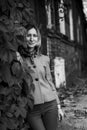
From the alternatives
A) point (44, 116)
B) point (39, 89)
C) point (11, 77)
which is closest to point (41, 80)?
point (39, 89)

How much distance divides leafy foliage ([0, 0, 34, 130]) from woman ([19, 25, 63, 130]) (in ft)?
0.67

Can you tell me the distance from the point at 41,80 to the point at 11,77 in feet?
2.01

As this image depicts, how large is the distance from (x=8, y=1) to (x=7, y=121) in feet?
2.84

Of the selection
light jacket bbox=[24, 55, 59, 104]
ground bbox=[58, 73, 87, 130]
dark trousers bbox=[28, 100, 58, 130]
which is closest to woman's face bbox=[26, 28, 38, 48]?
light jacket bbox=[24, 55, 59, 104]

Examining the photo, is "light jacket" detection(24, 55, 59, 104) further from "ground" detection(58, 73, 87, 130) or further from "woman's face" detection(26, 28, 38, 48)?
"ground" detection(58, 73, 87, 130)

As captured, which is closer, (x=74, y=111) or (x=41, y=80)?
(x=41, y=80)

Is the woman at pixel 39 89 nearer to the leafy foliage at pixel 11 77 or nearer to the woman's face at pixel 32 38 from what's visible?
the woman's face at pixel 32 38

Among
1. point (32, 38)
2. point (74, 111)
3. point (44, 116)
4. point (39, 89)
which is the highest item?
point (32, 38)

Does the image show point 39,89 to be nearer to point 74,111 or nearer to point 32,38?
point 32,38

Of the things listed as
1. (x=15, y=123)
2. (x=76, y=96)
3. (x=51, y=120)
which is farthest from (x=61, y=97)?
(x=15, y=123)

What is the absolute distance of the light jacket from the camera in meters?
2.43

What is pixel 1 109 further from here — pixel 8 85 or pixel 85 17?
pixel 85 17

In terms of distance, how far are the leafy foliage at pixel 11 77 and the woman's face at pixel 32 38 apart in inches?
9.0

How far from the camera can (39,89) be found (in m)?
2.46
